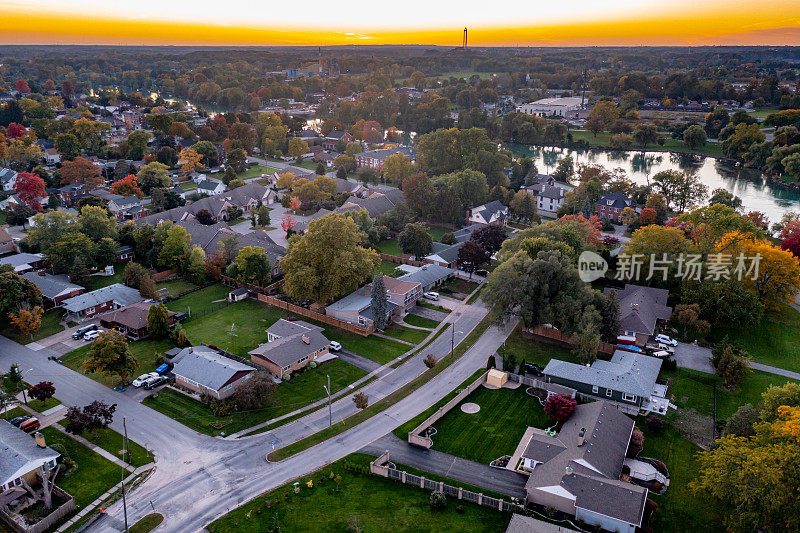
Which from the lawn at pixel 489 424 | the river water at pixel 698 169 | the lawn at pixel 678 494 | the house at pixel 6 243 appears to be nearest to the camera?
the lawn at pixel 678 494

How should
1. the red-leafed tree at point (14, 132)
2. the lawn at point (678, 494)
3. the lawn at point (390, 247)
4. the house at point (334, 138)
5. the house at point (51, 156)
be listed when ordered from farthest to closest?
the house at point (334, 138)
the red-leafed tree at point (14, 132)
the house at point (51, 156)
the lawn at point (390, 247)
the lawn at point (678, 494)

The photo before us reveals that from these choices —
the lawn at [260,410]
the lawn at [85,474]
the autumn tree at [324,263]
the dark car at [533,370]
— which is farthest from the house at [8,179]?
the dark car at [533,370]

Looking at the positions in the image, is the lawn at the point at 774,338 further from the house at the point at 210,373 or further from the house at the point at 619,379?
the house at the point at 210,373

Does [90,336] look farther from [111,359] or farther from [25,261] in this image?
[25,261]

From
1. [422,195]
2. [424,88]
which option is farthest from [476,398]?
[424,88]

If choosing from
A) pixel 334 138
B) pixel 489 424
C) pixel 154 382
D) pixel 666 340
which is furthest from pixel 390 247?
→ pixel 334 138

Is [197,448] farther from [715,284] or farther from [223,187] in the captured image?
[223,187]

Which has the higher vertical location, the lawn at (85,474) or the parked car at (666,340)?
the parked car at (666,340)
